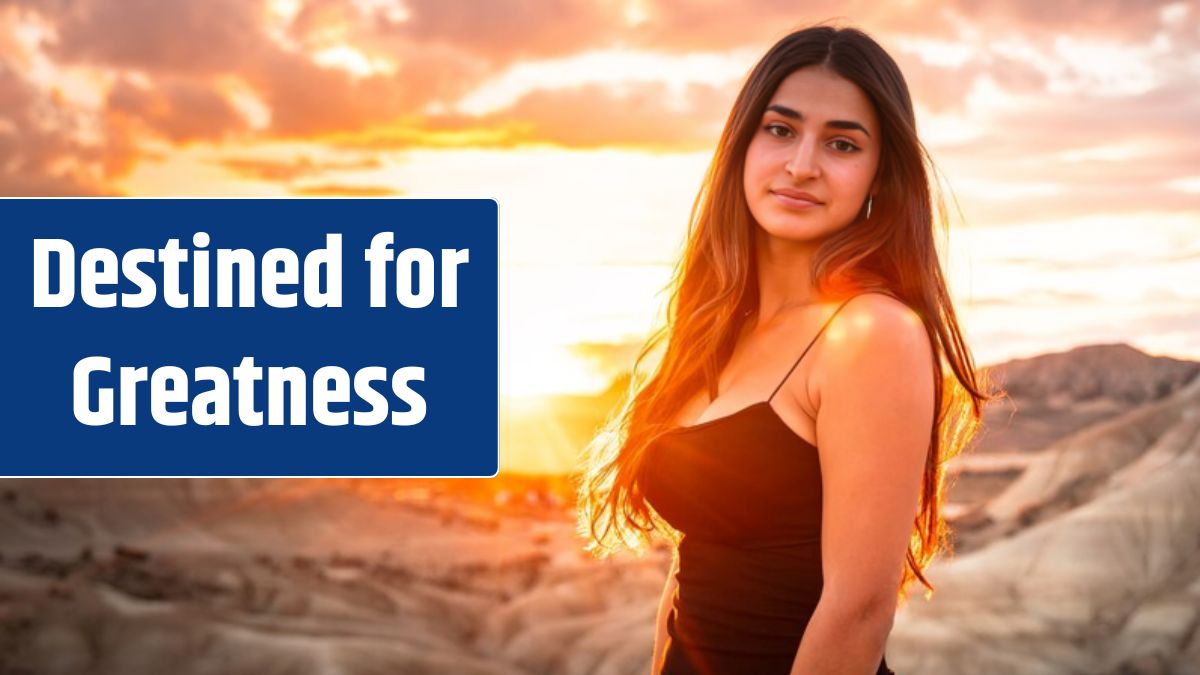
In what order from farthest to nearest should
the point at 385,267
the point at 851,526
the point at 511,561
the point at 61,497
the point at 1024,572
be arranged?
the point at 61,497 < the point at 511,561 < the point at 1024,572 < the point at 385,267 < the point at 851,526

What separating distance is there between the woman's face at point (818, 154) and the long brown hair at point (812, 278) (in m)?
0.03

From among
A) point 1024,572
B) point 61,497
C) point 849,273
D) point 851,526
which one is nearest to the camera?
point 851,526

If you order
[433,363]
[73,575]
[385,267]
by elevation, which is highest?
[385,267]

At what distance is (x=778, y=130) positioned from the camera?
283cm

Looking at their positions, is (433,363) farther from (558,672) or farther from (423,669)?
(558,672)

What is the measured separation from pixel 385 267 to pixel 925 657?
43921 millimetres

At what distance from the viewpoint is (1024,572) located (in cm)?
5516

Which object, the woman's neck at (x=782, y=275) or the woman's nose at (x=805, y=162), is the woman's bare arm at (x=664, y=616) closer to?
the woman's neck at (x=782, y=275)

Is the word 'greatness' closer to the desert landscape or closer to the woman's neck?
the woman's neck

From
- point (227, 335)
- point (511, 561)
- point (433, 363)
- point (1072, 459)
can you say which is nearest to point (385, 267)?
point (433, 363)

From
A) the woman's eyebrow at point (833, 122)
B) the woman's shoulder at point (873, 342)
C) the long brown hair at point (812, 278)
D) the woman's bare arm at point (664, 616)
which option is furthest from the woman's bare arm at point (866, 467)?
the woman's bare arm at point (664, 616)

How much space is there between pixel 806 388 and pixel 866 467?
8.6 inches

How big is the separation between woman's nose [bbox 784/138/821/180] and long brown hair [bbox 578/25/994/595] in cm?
15

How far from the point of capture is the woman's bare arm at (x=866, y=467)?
→ 2410mm
